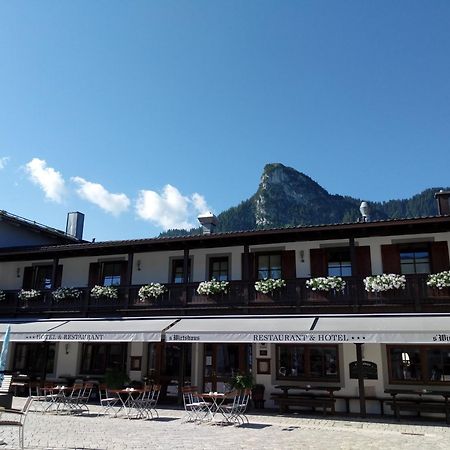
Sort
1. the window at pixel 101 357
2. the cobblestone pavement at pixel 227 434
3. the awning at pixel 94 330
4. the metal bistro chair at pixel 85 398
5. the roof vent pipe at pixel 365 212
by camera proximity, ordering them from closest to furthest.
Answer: the cobblestone pavement at pixel 227 434 → the awning at pixel 94 330 → the metal bistro chair at pixel 85 398 → the window at pixel 101 357 → the roof vent pipe at pixel 365 212

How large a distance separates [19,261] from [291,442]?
1480cm

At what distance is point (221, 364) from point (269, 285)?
3448 millimetres

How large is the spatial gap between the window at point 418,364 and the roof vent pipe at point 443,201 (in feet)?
16.9

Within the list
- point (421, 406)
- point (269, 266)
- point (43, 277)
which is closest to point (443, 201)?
point (269, 266)

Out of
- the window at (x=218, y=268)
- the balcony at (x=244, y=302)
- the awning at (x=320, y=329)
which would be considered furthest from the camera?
the window at (x=218, y=268)

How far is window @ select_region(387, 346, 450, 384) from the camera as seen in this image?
1317 cm

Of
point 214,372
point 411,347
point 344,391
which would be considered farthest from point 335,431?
point 214,372

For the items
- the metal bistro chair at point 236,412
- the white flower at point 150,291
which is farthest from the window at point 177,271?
the metal bistro chair at point 236,412

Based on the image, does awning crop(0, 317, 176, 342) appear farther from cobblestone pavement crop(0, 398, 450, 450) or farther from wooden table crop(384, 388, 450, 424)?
wooden table crop(384, 388, 450, 424)

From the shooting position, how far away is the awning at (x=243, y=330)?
40.1 feet

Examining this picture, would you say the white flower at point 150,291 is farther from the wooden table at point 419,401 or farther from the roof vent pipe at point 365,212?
the roof vent pipe at point 365,212

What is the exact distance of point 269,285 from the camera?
46.4 ft

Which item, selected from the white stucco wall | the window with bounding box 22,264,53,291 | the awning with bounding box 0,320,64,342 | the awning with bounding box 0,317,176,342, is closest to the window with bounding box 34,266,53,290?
the window with bounding box 22,264,53,291

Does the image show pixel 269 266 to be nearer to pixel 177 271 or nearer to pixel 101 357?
pixel 177 271
